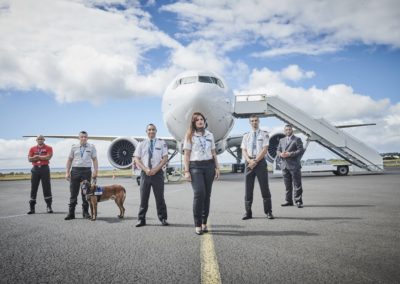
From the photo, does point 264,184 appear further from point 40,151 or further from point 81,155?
point 40,151

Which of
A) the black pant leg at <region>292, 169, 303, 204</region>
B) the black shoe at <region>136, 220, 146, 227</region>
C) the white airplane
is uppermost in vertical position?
the white airplane

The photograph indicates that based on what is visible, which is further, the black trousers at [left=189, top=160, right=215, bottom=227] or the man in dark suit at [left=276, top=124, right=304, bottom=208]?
the man in dark suit at [left=276, top=124, right=304, bottom=208]

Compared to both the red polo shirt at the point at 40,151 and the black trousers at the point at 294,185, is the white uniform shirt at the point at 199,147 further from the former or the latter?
the red polo shirt at the point at 40,151

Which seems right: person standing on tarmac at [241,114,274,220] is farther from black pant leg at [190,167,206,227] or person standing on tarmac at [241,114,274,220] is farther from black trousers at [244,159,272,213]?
black pant leg at [190,167,206,227]

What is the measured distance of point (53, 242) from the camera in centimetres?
358

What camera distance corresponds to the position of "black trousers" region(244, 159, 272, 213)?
16.5 feet

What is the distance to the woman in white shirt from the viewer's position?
4.20 m

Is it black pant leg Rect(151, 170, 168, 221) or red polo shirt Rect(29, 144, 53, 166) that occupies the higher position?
red polo shirt Rect(29, 144, 53, 166)

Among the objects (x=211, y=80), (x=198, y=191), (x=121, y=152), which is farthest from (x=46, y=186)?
(x=121, y=152)

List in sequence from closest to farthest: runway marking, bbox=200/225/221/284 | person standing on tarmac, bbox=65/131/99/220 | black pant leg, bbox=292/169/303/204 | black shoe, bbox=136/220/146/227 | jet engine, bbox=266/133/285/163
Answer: runway marking, bbox=200/225/221/284, black shoe, bbox=136/220/146/227, person standing on tarmac, bbox=65/131/99/220, black pant leg, bbox=292/169/303/204, jet engine, bbox=266/133/285/163

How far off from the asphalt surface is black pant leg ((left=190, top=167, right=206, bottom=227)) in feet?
0.91

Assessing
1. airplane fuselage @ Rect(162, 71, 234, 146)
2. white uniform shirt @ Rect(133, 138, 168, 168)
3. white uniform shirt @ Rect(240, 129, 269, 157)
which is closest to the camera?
white uniform shirt @ Rect(133, 138, 168, 168)

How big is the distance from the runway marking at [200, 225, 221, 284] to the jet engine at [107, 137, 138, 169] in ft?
41.7

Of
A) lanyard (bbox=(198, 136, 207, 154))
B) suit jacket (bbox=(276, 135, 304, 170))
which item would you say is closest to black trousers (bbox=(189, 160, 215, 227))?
lanyard (bbox=(198, 136, 207, 154))
